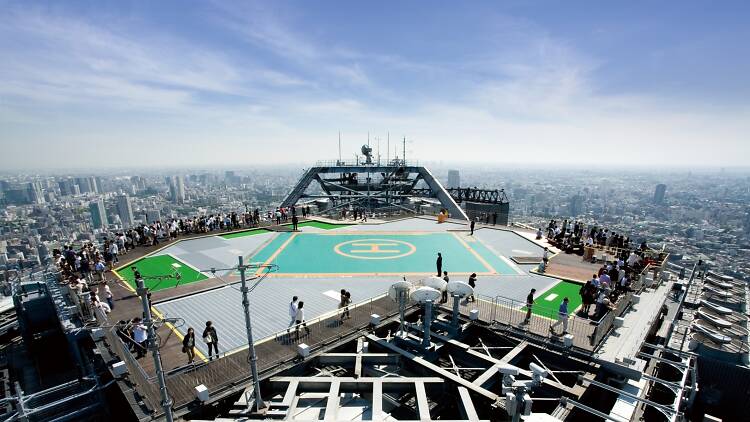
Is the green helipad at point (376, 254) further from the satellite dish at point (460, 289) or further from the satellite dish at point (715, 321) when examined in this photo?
the satellite dish at point (715, 321)

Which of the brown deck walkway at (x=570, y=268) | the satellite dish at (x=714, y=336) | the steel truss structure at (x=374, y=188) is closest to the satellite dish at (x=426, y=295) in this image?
the brown deck walkway at (x=570, y=268)

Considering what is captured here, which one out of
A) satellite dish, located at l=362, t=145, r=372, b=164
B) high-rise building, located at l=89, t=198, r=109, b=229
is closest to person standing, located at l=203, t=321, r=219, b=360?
satellite dish, located at l=362, t=145, r=372, b=164

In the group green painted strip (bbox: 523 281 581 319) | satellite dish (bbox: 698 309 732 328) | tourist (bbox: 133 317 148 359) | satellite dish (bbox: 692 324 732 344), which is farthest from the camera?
satellite dish (bbox: 698 309 732 328)

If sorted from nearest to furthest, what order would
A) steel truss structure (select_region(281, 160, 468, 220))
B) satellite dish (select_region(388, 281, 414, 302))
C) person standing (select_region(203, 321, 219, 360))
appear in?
person standing (select_region(203, 321, 219, 360)) < satellite dish (select_region(388, 281, 414, 302)) < steel truss structure (select_region(281, 160, 468, 220))

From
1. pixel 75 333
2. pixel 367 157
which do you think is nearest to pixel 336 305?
pixel 75 333

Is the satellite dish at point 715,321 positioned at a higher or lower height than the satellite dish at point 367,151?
lower

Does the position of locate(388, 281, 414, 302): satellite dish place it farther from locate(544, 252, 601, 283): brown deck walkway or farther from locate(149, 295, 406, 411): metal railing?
locate(544, 252, 601, 283): brown deck walkway

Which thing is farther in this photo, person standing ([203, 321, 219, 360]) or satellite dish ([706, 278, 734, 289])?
satellite dish ([706, 278, 734, 289])

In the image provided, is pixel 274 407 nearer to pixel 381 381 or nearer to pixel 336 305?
pixel 381 381

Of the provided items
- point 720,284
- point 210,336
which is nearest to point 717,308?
point 720,284
